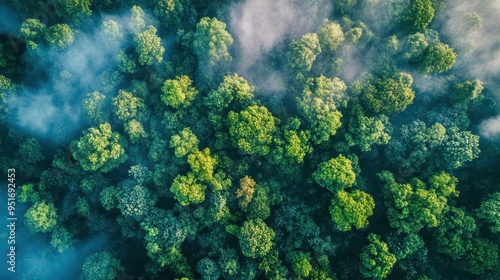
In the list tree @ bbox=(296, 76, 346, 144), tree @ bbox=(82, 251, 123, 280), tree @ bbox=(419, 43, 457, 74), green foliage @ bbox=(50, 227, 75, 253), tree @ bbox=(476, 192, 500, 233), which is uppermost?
tree @ bbox=(419, 43, 457, 74)

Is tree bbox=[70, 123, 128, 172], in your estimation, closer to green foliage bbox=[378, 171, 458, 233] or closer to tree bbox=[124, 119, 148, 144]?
tree bbox=[124, 119, 148, 144]

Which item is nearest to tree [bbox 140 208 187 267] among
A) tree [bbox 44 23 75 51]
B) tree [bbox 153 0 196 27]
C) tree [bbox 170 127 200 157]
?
tree [bbox 170 127 200 157]

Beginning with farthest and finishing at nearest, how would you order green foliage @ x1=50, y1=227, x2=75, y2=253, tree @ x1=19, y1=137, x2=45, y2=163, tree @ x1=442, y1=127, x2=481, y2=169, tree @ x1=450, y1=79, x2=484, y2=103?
tree @ x1=19, y1=137, x2=45, y2=163 < tree @ x1=450, y1=79, x2=484, y2=103 < green foliage @ x1=50, y1=227, x2=75, y2=253 < tree @ x1=442, y1=127, x2=481, y2=169

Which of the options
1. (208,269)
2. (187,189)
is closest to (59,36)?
(187,189)

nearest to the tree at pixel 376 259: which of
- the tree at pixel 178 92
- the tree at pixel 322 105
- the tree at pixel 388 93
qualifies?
the tree at pixel 322 105

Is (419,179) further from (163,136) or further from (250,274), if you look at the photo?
(163,136)

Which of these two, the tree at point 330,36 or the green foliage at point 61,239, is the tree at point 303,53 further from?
the green foliage at point 61,239
